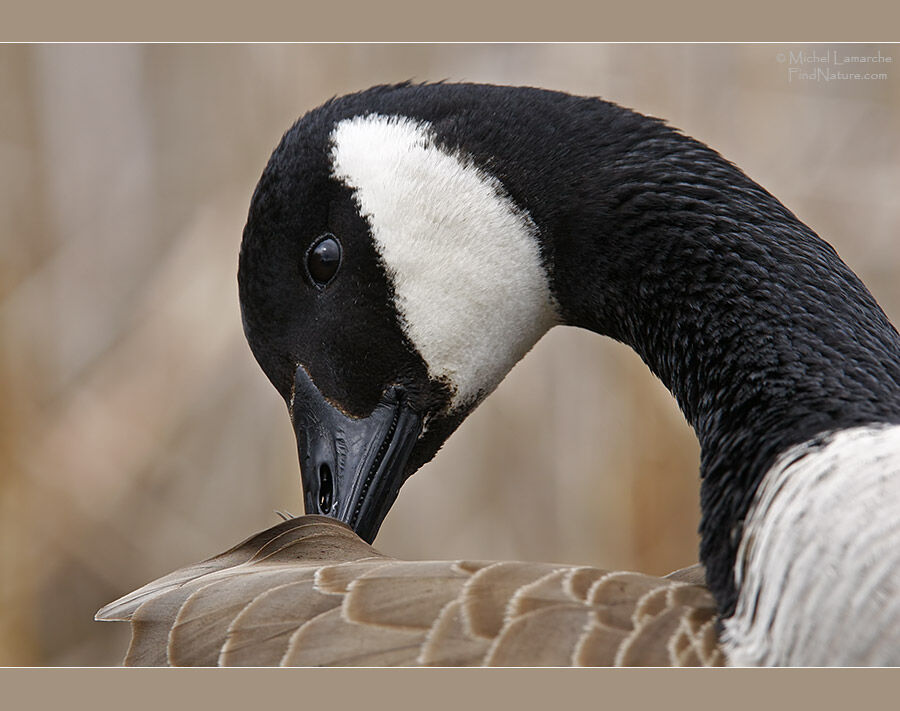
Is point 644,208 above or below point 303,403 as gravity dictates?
above

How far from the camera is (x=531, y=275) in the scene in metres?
1.78

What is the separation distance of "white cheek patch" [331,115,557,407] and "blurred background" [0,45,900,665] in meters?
1.61

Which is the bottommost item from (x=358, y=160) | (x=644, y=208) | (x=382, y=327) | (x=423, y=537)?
(x=423, y=537)

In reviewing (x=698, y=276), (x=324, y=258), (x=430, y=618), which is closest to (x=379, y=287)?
(x=324, y=258)

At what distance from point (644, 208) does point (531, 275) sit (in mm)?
229

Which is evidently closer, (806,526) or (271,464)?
(806,526)

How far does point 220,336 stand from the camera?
3361 mm

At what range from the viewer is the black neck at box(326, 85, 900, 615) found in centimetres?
142

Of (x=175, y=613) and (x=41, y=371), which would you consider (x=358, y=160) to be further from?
(x=41, y=371)

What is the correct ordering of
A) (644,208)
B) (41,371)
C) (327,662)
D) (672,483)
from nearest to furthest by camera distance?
1. (327,662)
2. (644,208)
3. (672,483)
4. (41,371)

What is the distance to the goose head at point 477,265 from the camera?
5.35 feet

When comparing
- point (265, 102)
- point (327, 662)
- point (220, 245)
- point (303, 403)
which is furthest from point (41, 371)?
point (327, 662)

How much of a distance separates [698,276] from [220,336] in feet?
6.84

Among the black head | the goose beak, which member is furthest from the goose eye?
the goose beak
